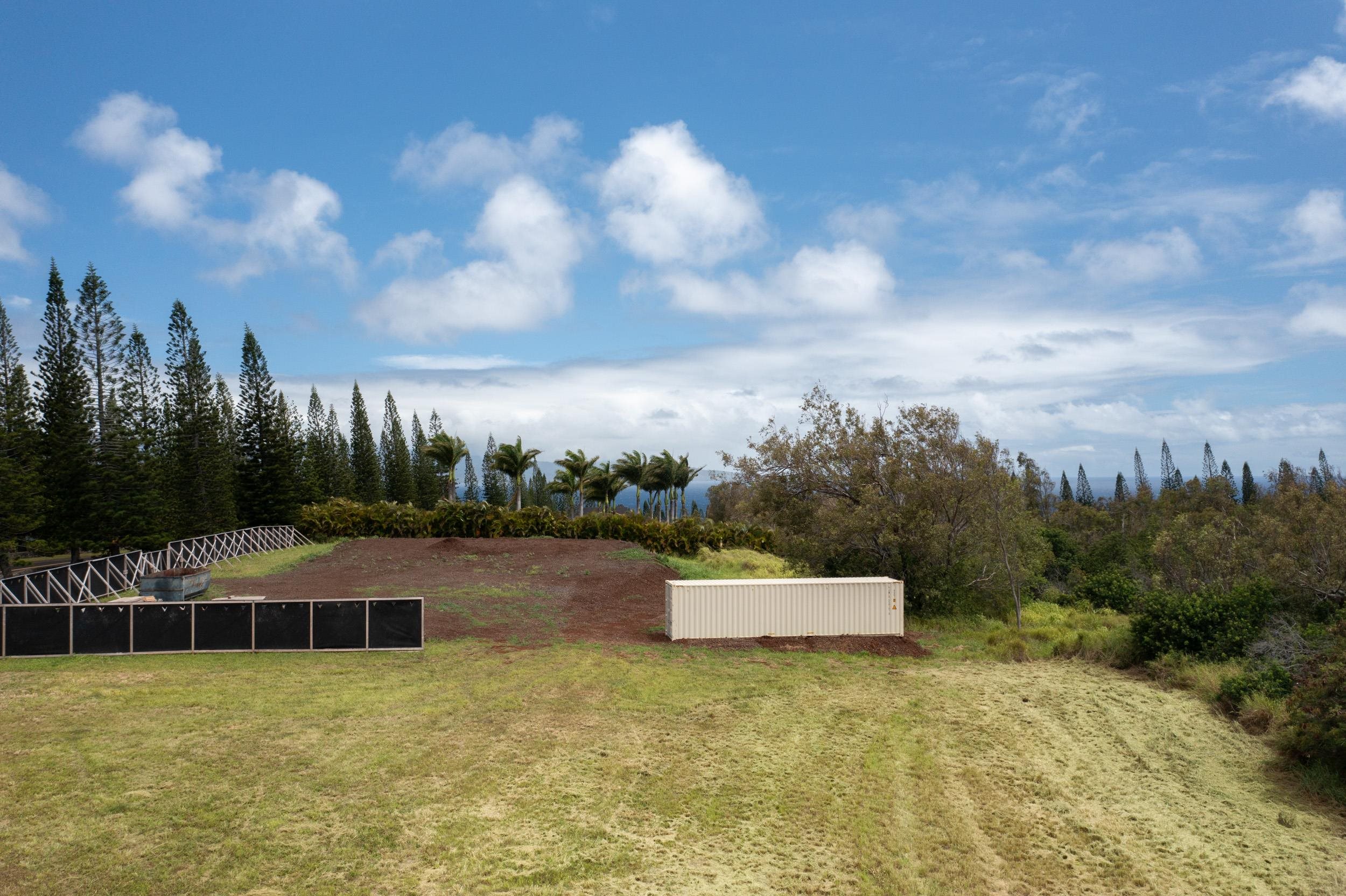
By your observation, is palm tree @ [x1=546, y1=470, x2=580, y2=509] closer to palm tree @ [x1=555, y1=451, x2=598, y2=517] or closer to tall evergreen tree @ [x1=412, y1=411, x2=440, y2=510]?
palm tree @ [x1=555, y1=451, x2=598, y2=517]

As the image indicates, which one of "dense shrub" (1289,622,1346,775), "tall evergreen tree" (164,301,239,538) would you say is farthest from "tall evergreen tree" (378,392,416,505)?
"dense shrub" (1289,622,1346,775)

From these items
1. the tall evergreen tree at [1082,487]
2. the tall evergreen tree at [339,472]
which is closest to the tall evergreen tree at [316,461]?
the tall evergreen tree at [339,472]

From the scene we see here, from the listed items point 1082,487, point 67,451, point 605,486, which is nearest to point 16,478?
point 67,451

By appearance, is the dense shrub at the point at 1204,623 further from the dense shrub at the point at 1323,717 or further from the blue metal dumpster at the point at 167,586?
the blue metal dumpster at the point at 167,586

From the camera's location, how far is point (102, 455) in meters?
38.2

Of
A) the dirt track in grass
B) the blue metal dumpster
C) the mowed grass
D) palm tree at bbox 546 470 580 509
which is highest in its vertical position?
palm tree at bbox 546 470 580 509

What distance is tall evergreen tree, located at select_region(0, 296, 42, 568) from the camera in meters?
32.0

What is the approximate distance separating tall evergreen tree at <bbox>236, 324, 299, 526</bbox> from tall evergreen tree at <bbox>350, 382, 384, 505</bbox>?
44.2 feet

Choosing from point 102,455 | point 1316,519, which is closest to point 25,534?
point 102,455

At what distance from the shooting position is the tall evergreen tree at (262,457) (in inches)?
1807

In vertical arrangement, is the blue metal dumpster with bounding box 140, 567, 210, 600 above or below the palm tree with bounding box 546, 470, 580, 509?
below

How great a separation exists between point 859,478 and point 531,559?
13.8 meters

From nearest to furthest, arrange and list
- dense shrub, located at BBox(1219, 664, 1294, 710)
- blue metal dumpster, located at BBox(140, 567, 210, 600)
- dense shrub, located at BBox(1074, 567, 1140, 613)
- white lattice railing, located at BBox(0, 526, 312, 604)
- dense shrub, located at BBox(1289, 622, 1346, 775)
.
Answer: dense shrub, located at BBox(1289, 622, 1346, 775) < dense shrub, located at BBox(1219, 664, 1294, 710) < white lattice railing, located at BBox(0, 526, 312, 604) < blue metal dumpster, located at BBox(140, 567, 210, 600) < dense shrub, located at BBox(1074, 567, 1140, 613)

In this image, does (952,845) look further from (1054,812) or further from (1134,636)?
(1134,636)
